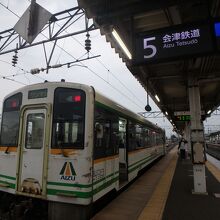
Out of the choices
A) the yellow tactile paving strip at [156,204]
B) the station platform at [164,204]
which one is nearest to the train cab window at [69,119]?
the station platform at [164,204]

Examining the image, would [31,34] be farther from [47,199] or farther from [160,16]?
[47,199]

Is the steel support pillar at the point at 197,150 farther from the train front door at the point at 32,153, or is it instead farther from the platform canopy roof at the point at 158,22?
the train front door at the point at 32,153

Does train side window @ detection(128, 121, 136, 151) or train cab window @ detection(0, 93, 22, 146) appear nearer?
train cab window @ detection(0, 93, 22, 146)

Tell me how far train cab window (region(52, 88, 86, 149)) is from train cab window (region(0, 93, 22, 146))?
104cm

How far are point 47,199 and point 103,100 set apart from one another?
231cm

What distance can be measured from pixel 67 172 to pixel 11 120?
1.92m

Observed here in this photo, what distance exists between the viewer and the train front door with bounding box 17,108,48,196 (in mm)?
5219

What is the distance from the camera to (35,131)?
551 cm

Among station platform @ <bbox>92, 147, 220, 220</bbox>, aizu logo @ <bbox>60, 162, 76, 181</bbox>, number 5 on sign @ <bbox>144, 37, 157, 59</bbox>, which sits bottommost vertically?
station platform @ <bbox>92, 147, 220, 220</bbox>

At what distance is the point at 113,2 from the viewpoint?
537 cm

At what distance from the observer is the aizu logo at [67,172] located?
4.96 metres

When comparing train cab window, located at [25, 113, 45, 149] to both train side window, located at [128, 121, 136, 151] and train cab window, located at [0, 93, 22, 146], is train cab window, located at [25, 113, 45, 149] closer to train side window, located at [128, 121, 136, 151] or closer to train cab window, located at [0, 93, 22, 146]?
train cab window, located at [0, 93, 22, 146]

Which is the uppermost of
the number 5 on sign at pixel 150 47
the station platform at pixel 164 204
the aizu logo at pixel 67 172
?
the number 5 on sign at pixel 150 47

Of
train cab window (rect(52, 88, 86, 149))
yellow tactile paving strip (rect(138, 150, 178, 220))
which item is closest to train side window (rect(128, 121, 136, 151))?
yellow tactile paving strip (rect(138, 150, 178, 220))
